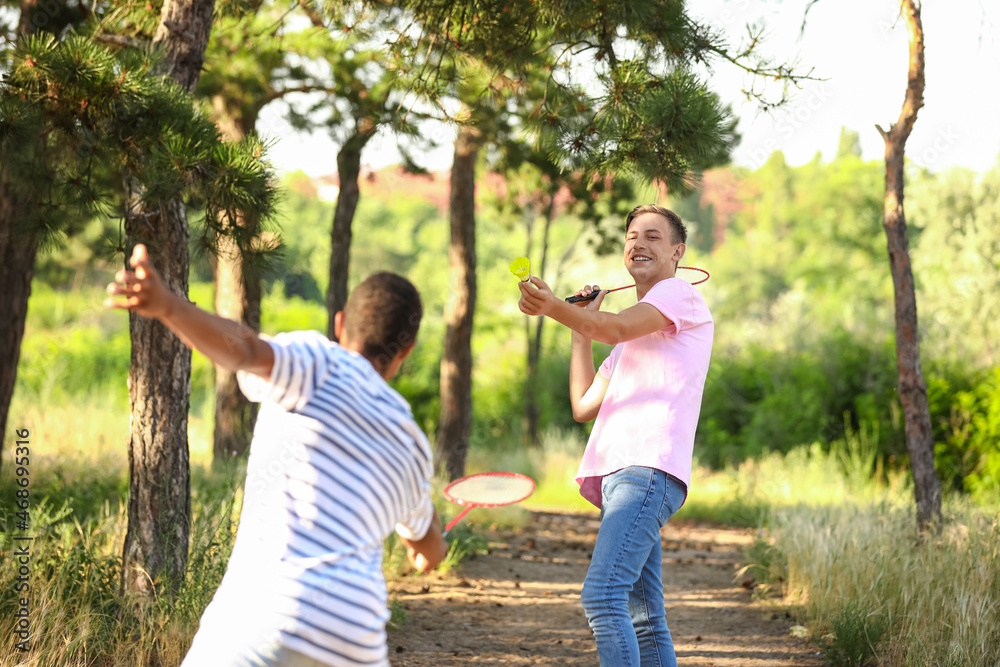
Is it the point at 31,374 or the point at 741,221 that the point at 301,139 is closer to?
the point at 31,374

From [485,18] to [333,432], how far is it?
350cm

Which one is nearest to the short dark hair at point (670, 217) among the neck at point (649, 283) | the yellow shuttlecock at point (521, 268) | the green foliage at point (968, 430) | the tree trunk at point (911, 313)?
the neck at point (649, 283)

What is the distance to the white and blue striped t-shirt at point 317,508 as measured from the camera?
166 cm

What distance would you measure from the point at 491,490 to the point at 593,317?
137 centimetres

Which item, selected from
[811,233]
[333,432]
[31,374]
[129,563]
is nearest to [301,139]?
Answer: [129,563]

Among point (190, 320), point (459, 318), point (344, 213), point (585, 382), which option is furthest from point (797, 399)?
point (190, 320)

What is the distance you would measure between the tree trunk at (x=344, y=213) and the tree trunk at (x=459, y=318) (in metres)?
1.12

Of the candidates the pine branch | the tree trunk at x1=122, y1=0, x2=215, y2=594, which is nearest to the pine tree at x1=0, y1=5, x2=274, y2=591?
the tree trunk at x1=122, y1=0, x2=215, y2=594

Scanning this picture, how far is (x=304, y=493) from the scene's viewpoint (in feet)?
5.57

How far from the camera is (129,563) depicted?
12.6ft

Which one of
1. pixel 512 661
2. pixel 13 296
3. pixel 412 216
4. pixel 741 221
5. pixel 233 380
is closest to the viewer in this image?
pixel 512 661

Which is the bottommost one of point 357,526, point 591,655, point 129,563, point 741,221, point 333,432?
point 591,655

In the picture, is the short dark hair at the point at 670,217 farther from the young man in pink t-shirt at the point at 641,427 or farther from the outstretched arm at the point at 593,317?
the outstretched arm at the point at 593,317

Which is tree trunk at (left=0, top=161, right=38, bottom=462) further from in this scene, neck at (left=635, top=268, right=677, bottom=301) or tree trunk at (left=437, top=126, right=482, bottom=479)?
neck at (left=635, top=268, right=677, bottom=301)
